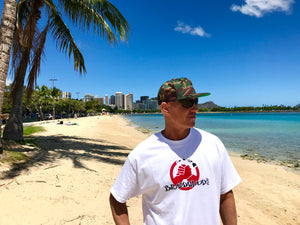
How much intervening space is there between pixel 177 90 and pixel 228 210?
946 millimetres

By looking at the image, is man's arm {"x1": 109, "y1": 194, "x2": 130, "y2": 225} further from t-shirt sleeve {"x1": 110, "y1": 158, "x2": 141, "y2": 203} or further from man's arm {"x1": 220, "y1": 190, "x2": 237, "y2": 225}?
man's arm {"x1": 220, "y1": 190, "x2": 237, "y2": 225}

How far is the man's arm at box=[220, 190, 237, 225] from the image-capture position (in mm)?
1354

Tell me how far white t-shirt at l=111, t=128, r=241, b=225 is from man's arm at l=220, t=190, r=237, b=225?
109 millimetres

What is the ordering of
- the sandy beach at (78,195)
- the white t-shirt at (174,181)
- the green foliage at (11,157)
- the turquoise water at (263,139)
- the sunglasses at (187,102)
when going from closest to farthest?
the white t-shirt at (174,181)
the sunglasses at (187,102)
the sandy beach at (78,195)
the green foliage at (11,157)
the turquoise water at (263,139)

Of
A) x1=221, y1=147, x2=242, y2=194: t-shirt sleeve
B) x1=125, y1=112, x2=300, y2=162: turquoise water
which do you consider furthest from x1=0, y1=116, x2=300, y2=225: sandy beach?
x1=125, y1=112, x2=300, y2=162: turquoise water

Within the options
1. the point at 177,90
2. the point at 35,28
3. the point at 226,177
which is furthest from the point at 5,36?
the point at 226,177

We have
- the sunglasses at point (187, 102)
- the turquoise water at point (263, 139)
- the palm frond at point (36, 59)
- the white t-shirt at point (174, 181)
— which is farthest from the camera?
the turquoise water at point (263, 139)

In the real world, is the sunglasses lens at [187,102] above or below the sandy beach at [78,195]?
above

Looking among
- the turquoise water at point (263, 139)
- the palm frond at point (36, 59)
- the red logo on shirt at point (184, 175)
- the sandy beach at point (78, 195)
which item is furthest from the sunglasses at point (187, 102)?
the turquoise water at point (263, 139)

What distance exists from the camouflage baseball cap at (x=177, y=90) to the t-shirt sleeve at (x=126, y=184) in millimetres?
510

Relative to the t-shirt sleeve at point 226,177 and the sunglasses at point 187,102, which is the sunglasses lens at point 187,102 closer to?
the sunglasses at point 187,102

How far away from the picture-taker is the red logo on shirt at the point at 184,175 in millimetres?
1206

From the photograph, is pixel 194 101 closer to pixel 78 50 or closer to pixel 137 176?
pixel 137 176

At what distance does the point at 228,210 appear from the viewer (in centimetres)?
138
